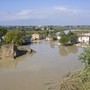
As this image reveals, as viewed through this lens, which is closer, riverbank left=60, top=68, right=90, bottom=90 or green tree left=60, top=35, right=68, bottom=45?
riverbank left=60, top=68, right=90, bottom=90

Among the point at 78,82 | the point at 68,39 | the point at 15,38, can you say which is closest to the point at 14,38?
the point at 15,38

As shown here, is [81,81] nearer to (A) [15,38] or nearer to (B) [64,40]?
(B) [64,40]

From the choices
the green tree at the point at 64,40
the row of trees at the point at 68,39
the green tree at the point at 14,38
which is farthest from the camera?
the green tree at the point at 14,38

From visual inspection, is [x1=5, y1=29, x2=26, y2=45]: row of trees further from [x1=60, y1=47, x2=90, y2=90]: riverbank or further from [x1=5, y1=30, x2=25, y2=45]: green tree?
[x1=60, y1=47, x2=90, y2=90]: riverbank

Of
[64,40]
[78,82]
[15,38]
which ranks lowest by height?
[78,82]

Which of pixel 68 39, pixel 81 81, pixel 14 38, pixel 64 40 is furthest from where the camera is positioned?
pixel 68 39

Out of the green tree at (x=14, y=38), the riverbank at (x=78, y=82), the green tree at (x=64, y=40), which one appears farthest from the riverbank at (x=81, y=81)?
the green tree at (x=14, y=38)

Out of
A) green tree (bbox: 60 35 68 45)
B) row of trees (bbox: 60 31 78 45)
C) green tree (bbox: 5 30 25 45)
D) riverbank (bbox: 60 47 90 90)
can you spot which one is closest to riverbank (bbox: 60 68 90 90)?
riverbank (bbox: 60 47 90 90)

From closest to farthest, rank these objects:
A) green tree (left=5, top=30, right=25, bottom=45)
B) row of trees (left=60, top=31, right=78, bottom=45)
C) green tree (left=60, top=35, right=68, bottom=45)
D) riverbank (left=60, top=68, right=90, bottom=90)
Answer: riverbank (left=60, top=68, right=90, bottom=90)
green tree (left=60, top=35, right=68, bottom=45)
row of trees (left=60, top=31, right=78, bottom=45)
green tree (left=5, top=30, right=25, bottom=45)

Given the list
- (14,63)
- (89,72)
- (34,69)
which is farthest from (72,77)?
(14,63)

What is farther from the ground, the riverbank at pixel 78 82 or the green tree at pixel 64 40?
the green tree at pixel 64 40

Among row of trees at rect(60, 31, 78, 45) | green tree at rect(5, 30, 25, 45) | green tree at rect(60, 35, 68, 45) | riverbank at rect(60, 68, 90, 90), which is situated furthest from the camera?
green tree at rect(5, 30, 25, 45)

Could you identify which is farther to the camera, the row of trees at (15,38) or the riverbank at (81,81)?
the row of trees at (15,38)

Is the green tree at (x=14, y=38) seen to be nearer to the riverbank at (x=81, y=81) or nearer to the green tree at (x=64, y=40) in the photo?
the green tree at (x=64, y=40)
